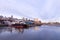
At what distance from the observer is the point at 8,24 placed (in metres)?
34.8

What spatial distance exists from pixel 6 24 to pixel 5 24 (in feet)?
1.05

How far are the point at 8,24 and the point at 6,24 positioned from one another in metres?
1.16

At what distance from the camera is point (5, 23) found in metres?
35.1

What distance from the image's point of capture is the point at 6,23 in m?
35.1

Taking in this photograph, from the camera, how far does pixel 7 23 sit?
3472cm

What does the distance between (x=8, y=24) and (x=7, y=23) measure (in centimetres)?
41

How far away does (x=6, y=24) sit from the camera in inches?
1403

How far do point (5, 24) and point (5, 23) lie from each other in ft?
1.53

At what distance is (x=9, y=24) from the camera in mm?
34344

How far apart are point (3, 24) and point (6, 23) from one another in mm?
934

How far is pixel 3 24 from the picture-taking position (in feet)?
115

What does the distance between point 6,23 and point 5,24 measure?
567 mm

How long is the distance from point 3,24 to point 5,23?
667mm
